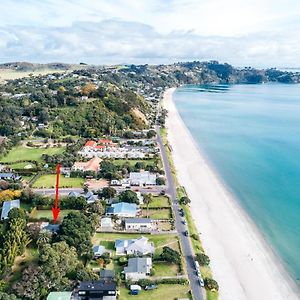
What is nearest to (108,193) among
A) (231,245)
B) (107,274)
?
(107,274)

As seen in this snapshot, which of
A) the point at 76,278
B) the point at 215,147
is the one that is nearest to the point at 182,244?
the point at 76,278

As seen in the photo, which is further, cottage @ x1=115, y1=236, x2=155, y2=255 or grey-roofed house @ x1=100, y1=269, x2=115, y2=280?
cottage @ x1=115, y1=236, x2=155, y2=255

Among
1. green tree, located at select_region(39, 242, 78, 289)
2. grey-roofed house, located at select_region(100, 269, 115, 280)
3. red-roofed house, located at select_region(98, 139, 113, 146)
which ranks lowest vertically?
red-roofed house, located at select_region(98, 139, 113, 146)

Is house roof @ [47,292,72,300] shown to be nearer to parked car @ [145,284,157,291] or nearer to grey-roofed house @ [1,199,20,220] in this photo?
parked car @ [145,284,157,291]

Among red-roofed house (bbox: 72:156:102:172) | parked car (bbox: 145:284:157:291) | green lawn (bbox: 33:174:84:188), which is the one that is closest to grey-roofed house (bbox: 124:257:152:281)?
parked car (bbox: 145:284:157:291)

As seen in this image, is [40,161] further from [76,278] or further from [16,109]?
[76,278]

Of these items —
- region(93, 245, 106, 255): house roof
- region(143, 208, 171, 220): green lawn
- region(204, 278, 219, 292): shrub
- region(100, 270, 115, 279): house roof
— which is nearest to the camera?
region(204, 278, 219, 292): shrub
